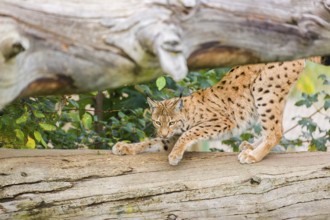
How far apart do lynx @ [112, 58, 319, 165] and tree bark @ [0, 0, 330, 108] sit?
202 centimetres

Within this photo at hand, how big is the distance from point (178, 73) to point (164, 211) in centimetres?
189

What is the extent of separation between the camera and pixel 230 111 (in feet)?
19.9

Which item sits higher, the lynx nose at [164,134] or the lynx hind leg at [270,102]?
the lynx hind leg at [270,102]

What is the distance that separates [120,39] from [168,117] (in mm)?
2805

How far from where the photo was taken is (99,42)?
10.4 feet

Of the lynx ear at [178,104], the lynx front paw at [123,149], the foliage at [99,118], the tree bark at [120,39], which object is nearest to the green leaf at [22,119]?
the foliage at [99,118]

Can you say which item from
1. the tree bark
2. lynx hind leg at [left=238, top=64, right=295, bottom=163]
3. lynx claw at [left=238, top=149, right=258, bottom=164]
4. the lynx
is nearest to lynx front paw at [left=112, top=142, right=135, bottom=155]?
the lynx

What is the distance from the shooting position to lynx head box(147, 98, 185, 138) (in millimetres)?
5914

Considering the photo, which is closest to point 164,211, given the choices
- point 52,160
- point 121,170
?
point 121,170

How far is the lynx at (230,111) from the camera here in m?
5.61

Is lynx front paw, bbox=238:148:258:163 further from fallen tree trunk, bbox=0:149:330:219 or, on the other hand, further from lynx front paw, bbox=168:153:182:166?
lynx front paw, bbox=168:153:182:166

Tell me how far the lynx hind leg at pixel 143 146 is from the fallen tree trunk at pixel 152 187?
0.59 ft

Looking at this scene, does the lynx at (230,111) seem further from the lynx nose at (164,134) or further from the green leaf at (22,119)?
the green leaf at (22,119)

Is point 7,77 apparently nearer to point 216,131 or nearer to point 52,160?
point 52,160
